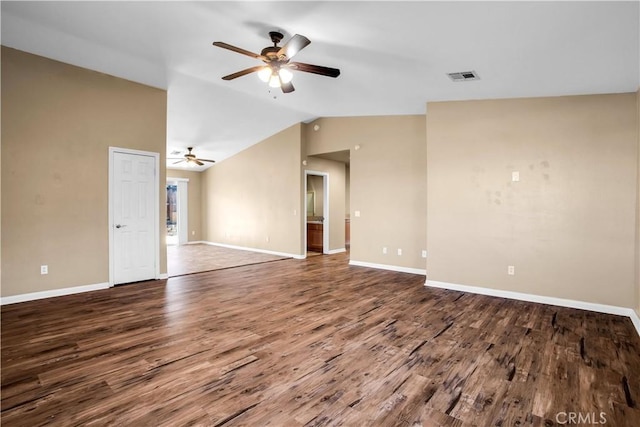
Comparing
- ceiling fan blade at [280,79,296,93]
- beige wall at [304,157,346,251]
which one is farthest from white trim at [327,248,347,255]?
ceiling fan blade at [280,79,296,93]

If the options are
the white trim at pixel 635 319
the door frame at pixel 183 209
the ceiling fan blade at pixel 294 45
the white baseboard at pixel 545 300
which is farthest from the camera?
the door frame at pixel 183 209

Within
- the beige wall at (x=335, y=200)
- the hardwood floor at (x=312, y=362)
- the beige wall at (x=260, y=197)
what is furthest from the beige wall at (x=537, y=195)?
the beige wall at (x=335, y=200)

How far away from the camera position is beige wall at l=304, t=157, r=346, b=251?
8570 mm

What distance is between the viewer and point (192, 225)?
10969 mm

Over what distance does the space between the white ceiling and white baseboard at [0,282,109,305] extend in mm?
3136

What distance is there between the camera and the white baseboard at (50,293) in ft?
13.5

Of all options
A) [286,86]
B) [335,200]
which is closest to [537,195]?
[286,86]

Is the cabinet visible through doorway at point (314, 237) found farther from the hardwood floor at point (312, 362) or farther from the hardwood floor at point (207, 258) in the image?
the hardwood floor at point (312, 362)

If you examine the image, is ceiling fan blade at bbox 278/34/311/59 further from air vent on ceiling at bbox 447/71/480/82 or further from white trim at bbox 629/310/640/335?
→ white trim at bbox 629/310/640/335

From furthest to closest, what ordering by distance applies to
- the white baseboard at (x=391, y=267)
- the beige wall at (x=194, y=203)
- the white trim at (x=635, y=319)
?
the beige wall at (x=194, y=203), the white baseboard at (x=391, y=267), the white trim at (x=635, y=319)

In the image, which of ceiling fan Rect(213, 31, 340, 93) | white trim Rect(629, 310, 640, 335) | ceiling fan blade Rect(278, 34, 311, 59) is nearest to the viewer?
ceiling fan blade Rect(278, 34, 311, 59)

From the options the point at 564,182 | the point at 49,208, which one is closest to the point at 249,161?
the point at 49,208

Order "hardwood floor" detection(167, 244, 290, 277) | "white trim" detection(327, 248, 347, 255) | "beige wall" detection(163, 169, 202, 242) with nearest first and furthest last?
"hardwood floor" detection(167, 244, 290, 277) < "white trim" detection(327, 248, 347, 255) < "beige wall" detection(163, 169, 202, 242)

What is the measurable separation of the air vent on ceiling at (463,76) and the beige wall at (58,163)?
466 cm
